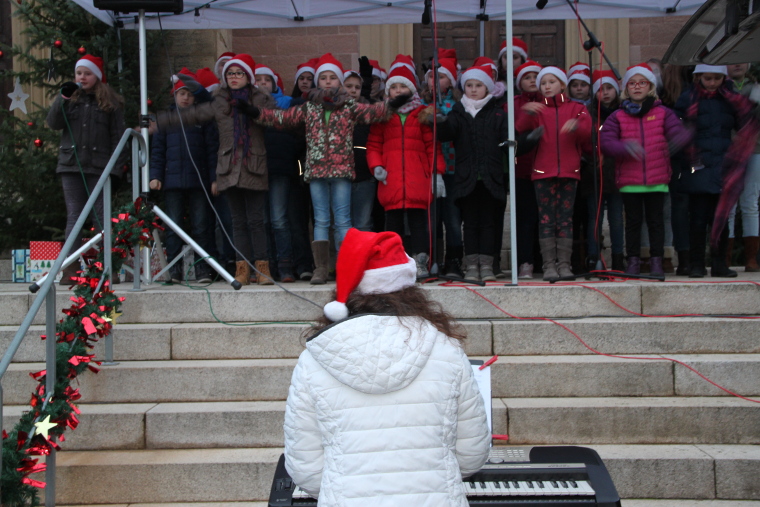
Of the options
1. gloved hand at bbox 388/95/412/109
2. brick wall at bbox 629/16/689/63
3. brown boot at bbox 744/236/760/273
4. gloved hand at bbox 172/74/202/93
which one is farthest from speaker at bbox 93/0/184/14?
brick wall at bbox 629/16/689/63

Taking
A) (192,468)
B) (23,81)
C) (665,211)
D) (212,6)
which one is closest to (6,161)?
(23,81)

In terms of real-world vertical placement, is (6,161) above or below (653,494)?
above

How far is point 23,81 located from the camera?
7453 millimetres

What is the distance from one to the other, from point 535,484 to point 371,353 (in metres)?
0.93

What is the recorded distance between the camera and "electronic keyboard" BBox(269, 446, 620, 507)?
8.14ft

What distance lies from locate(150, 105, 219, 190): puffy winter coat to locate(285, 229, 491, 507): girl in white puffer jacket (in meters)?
4.62

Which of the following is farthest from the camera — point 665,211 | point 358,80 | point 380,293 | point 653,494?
point 665,211

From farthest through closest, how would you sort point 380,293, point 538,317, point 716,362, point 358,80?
1. point 358,80
2. point 538,317
3. point 716,362
4. point 380,293

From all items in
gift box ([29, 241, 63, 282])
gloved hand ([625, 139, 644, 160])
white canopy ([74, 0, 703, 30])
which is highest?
white canopy ([74, 0, 703, 30])

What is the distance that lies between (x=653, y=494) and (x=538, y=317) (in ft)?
4.72

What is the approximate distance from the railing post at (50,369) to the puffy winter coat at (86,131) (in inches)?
107

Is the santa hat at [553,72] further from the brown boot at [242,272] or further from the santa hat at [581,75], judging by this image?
the brown boot at [242,272]

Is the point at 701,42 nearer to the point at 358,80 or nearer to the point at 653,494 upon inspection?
the point at 653,494

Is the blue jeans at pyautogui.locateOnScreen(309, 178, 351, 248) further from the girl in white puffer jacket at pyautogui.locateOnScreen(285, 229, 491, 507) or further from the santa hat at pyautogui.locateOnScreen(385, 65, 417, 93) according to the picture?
the girl in white puffer jacket at pyautogui.locateOnScreen(285, 229, 491, 507)
